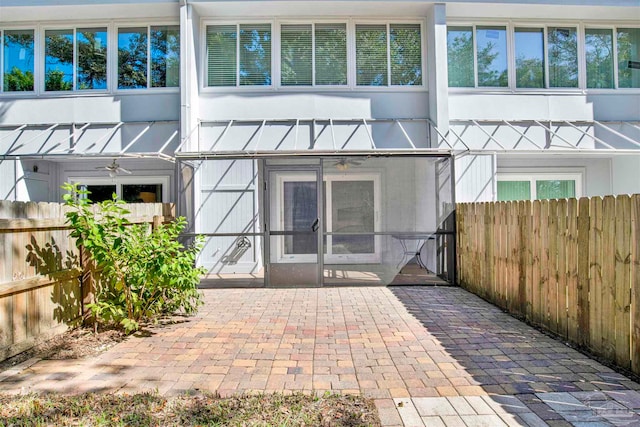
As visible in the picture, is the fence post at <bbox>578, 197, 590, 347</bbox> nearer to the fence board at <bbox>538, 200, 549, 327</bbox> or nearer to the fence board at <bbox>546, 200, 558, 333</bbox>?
the fence board at <bbox>546, 200, 558, 333</bbox>

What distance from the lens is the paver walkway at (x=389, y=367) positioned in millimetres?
3002

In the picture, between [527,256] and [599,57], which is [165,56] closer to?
[527,256]

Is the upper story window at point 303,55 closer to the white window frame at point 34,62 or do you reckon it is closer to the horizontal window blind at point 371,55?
the horizontal window blind at point 371,55

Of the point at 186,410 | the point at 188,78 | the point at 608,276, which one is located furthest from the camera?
the point at 188,78

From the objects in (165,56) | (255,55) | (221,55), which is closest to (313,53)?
(255,55)

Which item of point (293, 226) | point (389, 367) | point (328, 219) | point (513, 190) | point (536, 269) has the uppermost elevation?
point (513, 190)

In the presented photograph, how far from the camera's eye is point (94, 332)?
486 cm

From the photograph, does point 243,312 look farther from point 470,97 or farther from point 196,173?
point 470,97

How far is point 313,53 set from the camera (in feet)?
31.4

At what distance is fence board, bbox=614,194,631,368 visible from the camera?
138 inches

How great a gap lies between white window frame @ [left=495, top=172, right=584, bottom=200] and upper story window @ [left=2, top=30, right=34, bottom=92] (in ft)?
41.0

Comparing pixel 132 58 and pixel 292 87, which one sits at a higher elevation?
pixel 132 58

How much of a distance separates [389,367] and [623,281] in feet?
7.74

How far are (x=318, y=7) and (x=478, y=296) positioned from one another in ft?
24.5
